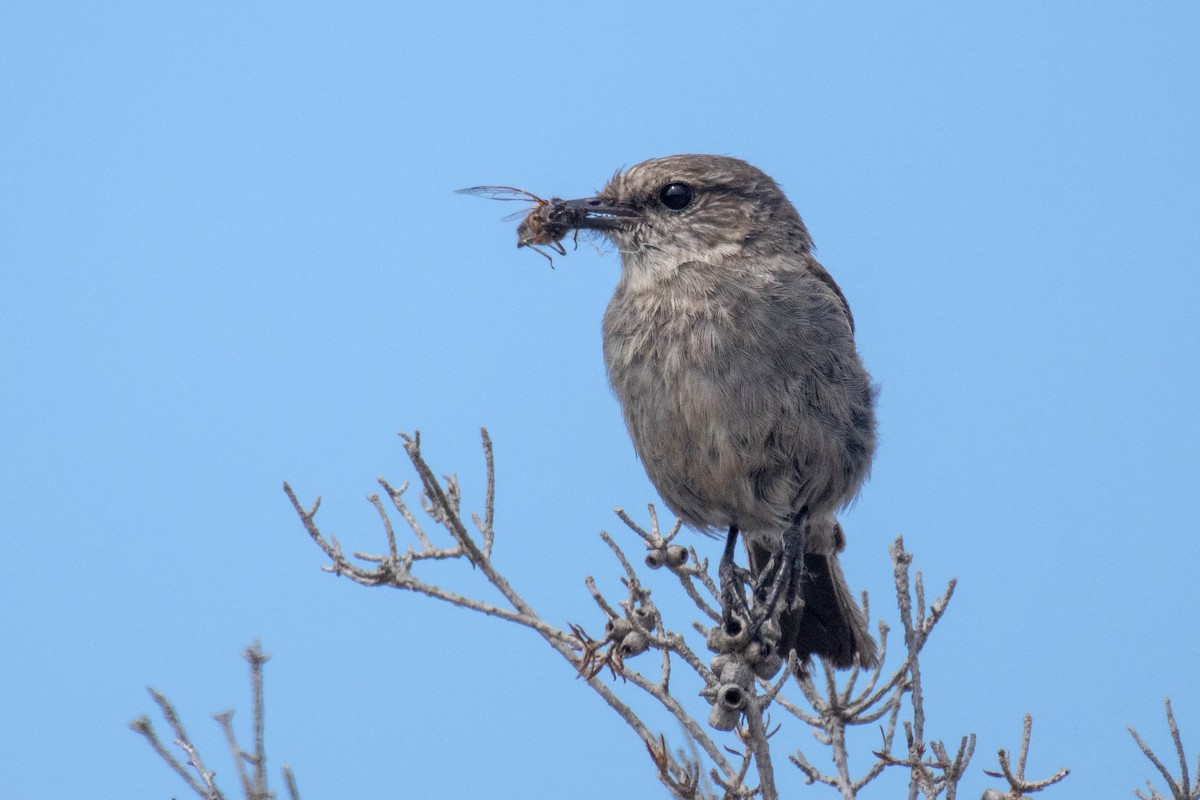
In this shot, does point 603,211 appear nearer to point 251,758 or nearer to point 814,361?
point 814,361

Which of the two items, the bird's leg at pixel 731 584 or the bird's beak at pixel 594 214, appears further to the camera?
the bird's beak at pixel 594 214

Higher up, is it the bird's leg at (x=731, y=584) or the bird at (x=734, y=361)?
the bird at (x=734, y=361)

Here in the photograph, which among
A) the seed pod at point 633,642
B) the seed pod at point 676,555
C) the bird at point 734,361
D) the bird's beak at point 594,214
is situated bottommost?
the seed pod at point 633,642

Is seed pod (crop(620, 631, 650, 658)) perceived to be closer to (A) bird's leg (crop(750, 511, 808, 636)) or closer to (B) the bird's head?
(A) bird's leg (crop(750, 511, 808, 636))

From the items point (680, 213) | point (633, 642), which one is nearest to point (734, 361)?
point (680, 213)

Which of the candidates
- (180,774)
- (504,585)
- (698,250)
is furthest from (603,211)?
(180,774)

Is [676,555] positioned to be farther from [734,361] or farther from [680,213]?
[680,213]

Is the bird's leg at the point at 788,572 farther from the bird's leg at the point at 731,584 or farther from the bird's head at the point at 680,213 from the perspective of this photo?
the bird's head at the point at 680,213

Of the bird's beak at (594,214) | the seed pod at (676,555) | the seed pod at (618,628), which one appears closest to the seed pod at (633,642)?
the seed pod at (618,628)
